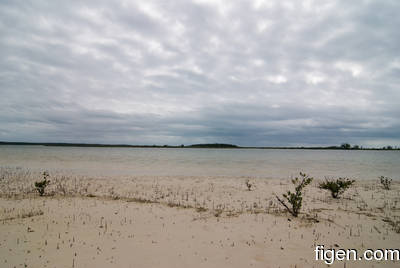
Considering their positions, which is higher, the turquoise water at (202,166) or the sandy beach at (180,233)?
the sandy beach at (180,233)

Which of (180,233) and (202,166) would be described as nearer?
(180,233)

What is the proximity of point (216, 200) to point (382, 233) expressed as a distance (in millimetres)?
6709

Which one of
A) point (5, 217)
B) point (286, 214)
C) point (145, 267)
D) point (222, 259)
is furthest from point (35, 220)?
point (286, 214)

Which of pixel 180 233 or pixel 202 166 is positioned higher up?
pixel 180 233

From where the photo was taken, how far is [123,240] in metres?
6.02

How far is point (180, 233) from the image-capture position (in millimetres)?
6586

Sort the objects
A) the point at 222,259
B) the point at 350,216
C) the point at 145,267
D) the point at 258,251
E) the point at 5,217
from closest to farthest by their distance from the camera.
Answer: the point at 145,267 < the point at 222,259 < the point at 258,251 < the point at 5,217 < the point at 350,216

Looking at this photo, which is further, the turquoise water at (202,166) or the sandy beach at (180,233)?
the turquoise water at (202,166)

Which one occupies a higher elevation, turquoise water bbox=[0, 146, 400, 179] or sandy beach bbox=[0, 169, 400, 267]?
sandy beach bbox=[0, 169, 400, 267]

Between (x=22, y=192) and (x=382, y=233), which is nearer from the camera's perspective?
(x=382, y=233)

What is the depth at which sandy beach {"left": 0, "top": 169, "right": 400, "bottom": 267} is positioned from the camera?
200 inches

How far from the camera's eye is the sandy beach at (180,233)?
16.7 feet

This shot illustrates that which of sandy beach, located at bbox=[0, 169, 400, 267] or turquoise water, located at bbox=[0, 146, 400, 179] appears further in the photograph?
turquoise water, located at bbox=[0, 146, 400, 179]

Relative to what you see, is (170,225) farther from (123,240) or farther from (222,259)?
(222,259)
